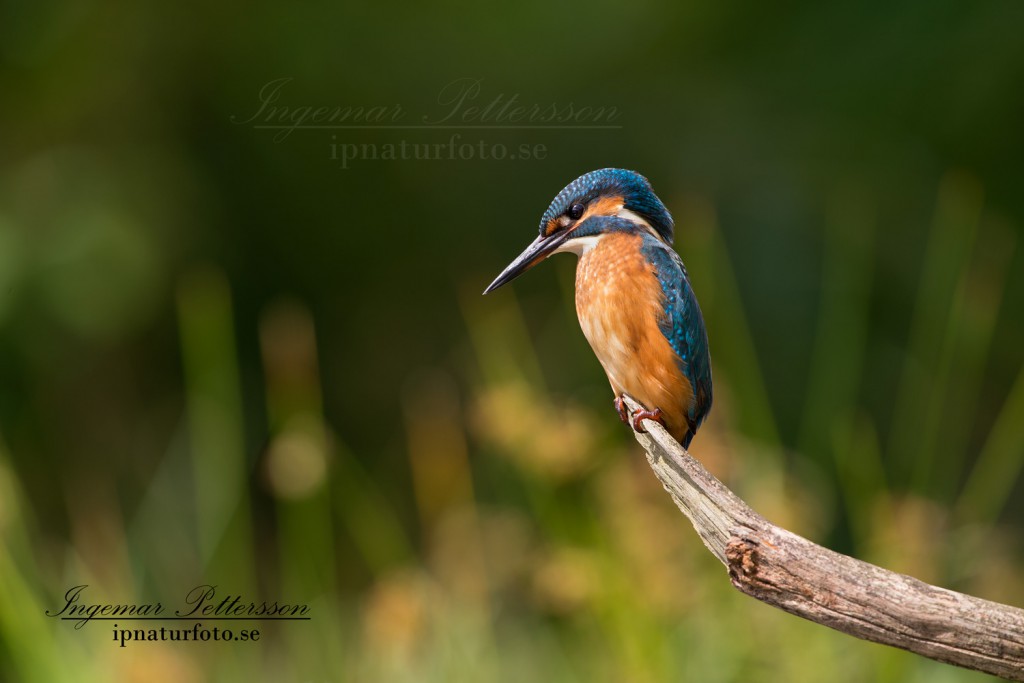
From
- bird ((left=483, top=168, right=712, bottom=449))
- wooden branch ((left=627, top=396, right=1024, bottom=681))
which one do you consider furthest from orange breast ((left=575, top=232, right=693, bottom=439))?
wooden branch ((left=627, top=396, right=1024, bottom=681))

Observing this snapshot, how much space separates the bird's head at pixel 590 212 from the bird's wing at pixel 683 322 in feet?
0.22

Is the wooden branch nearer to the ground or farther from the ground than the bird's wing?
nearer to the ground

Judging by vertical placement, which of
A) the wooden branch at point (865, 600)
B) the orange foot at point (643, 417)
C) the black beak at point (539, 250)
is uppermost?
Result: the black beak at point (539, 250)

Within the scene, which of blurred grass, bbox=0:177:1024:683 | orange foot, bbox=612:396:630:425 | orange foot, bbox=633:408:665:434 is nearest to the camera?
orange foot, bbox=633:408:665:434

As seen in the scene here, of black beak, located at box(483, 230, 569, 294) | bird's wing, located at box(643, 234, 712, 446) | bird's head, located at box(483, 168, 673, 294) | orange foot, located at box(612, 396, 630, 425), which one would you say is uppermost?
bird's head, located at box(483, 168, 673, 294)

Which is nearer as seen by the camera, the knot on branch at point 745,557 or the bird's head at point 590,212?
the knot on branch at point 745,557

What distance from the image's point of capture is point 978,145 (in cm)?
425

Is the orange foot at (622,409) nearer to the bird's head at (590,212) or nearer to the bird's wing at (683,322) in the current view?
the bird's wing at (683,322)

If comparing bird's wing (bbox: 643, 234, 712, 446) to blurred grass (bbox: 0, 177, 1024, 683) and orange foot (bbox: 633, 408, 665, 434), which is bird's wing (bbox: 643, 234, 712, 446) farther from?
blurred grass (bbox: 0, 177, 1024, 683)

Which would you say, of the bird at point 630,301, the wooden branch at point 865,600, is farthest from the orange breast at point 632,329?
the wooden branch at point 865,600

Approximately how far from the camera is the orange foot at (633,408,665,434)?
5.49 ft

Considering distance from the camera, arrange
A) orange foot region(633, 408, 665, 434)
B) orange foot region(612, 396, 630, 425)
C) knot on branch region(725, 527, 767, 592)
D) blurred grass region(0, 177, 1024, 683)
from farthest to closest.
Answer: blurred grass region(0, 177, 1024, 683) → orange foot region(612, 396, 630, 425) → orange foot region(633, 408, 665, 434) → knot on branch region(725, 527, 767, 592)

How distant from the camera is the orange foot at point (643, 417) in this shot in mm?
1672

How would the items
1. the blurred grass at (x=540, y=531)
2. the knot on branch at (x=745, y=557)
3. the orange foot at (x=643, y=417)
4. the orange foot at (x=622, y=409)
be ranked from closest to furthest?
the knot on branch at (x=745, y=557) → the orange foot at (x=643, y=417) → the orange foot at (x=622, y=409) → the blurred grass at (x=540, y=531)
